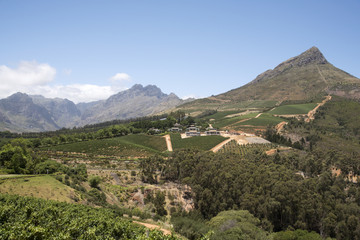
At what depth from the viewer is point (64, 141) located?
372ft

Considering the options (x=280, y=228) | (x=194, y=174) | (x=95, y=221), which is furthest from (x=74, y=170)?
(x=280, y=228)

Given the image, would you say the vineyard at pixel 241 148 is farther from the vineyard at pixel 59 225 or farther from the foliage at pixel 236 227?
the vineyard at pixel 59 225

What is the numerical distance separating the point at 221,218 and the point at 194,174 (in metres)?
19.7

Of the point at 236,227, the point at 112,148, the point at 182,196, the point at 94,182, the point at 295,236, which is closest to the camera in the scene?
the point at 236,227

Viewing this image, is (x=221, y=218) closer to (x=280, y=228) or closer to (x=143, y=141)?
(x=280, y=228)

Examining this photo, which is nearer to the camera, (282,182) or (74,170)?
(282,182)

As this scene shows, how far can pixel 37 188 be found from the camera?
3641cm

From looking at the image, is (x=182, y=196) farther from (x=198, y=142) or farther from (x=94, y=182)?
(x=198, y=142)

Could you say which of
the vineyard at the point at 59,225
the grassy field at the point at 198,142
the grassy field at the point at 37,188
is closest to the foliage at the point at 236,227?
the vineyard at the point at 59,225

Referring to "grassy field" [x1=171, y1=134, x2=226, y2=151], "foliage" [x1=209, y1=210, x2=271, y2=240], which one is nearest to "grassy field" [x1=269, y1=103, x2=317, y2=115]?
"grassy field" [x1=171, y1=134, x2=226, y2=151]

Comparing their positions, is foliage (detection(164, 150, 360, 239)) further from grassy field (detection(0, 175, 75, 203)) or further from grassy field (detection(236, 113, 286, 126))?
grassy field (detection(236, 113, 286, 126))

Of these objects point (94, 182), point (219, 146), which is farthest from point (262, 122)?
point (94, 182)

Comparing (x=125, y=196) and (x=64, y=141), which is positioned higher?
(x=64, y=141)

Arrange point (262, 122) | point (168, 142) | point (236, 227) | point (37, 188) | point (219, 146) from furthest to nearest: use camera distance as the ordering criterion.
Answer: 1. point (262, 122)
2. point (168, 142)
3. point (219, 146)
4. point (37, 188)
5. point (236, 227)
